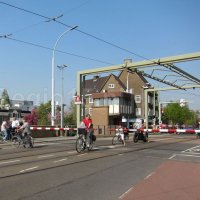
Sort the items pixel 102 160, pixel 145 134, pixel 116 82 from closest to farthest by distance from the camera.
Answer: pixel 102 160 < pixel 145 134 < pixel 116 82

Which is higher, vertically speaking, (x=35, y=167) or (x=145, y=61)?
(x=145, y=61)

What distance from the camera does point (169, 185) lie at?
1015 cm

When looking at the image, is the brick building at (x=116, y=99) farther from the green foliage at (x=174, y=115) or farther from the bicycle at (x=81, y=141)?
the bicycle at (x=81, y=141)

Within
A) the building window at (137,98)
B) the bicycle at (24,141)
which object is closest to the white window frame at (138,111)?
the building window at (137,98)

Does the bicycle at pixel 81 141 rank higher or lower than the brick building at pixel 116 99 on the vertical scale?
lower

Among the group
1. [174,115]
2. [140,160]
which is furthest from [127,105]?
[140,160]

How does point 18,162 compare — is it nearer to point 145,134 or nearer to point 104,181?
point 104,181

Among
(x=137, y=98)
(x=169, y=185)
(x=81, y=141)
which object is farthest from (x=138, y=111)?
(x=169, y=185)

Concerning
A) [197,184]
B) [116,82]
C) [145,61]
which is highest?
A: [116,82]

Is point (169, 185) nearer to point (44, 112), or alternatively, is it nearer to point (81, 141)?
point (81, 141)

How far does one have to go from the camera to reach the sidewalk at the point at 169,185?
8703mm

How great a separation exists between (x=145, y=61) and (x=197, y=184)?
76.9ft

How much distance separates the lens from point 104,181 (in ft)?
34.7

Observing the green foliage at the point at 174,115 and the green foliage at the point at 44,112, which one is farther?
the green foliage at the point at 174,115
